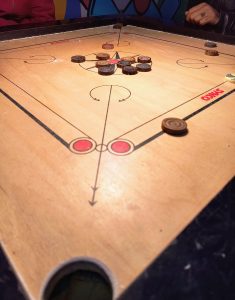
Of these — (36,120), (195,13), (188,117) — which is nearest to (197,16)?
(195,13)

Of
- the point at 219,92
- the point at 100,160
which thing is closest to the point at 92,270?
the point at 100,160

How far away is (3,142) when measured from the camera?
1.05 metres

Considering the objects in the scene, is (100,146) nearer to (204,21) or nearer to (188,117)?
(188,117)

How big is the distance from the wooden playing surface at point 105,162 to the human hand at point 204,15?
7.06 ft

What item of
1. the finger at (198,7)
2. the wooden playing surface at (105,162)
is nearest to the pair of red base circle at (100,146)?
the wooden playing surface at (105,162)

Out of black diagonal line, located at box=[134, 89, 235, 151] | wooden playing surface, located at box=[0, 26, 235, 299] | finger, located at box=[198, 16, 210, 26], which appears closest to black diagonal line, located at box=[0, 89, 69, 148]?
wooden playing surface, located at box=[0, 26, 235, 299]

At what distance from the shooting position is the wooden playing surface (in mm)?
664

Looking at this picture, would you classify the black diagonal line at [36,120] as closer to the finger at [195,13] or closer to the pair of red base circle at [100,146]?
the pair of red base circle at [100,146]

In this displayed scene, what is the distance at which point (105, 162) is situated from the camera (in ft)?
3.11

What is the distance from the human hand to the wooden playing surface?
2153 millimetres

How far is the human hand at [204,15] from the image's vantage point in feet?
11.6

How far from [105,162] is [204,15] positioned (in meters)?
3.40

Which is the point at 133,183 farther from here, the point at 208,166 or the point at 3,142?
the point at 3,142

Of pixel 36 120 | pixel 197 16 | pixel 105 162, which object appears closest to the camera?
pixel 105 162
